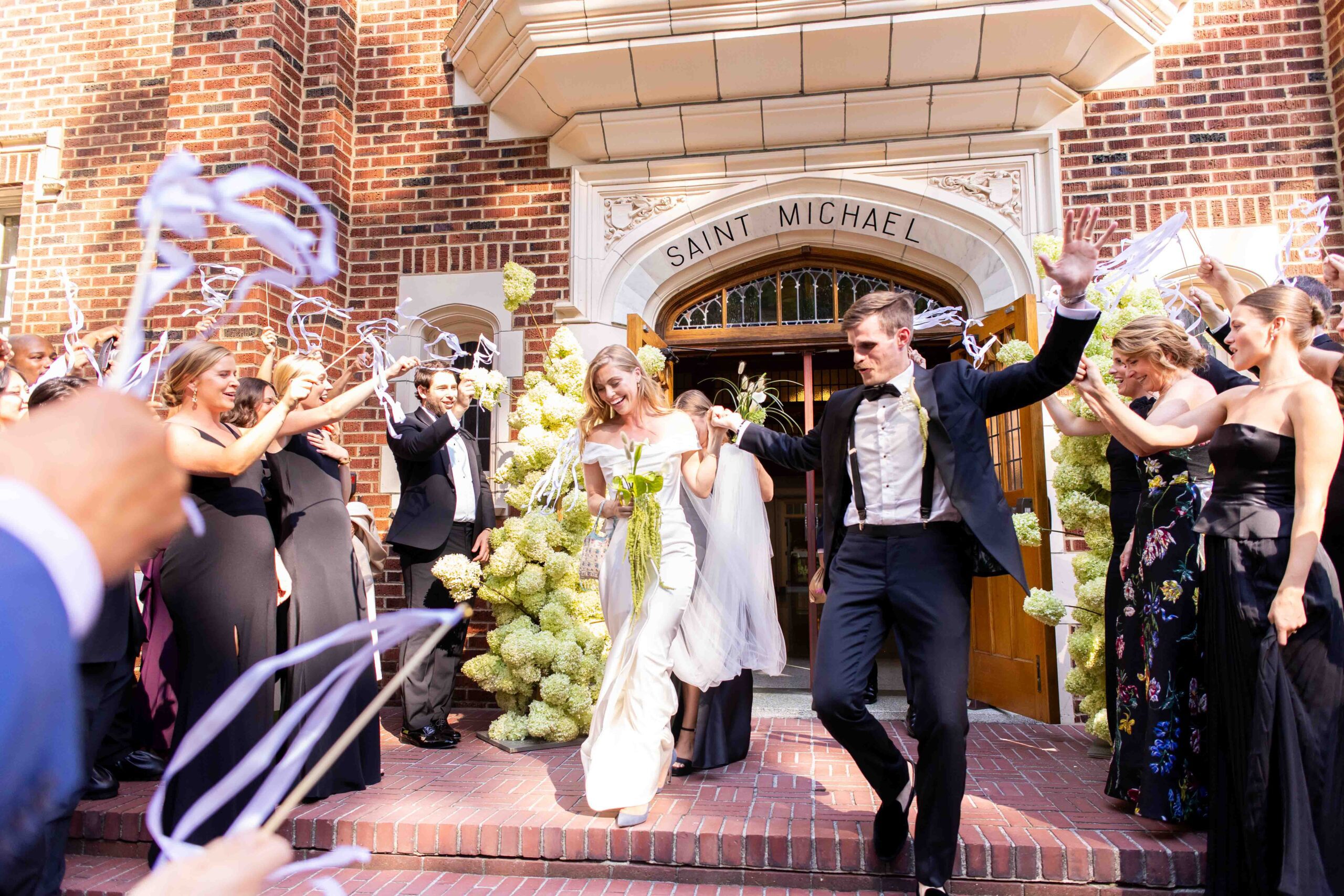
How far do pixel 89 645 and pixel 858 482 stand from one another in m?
2.92

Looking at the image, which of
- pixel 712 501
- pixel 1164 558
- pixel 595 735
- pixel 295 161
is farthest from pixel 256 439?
pixel 295 161

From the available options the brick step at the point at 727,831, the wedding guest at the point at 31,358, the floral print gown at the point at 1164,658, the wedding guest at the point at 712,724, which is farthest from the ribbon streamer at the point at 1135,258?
the wedding guest at the point at 31,358

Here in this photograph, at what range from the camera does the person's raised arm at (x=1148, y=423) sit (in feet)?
10.5

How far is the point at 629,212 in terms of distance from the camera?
6.61 m

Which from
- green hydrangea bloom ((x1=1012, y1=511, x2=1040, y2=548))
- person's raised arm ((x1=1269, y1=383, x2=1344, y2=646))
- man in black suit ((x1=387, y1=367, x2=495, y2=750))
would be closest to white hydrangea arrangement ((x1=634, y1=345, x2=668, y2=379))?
man in black suit ((x1=387, y1=367, x2=495, y2=750))

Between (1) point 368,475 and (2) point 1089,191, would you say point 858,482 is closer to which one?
(2) point 1089,191

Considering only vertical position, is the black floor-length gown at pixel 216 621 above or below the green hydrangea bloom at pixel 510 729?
above

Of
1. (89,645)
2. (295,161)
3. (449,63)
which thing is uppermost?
(449,63)

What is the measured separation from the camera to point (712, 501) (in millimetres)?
4699

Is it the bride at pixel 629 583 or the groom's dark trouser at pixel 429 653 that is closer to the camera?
the bride at pixel 629 583

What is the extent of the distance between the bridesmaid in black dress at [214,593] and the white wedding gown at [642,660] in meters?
1.34

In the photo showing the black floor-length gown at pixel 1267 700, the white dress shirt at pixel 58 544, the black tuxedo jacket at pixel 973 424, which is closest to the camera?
the white dress shirt at pixel 58 544

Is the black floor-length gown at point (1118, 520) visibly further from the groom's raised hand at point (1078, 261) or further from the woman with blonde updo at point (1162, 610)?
the groom's raised hand at point (1078, 261)

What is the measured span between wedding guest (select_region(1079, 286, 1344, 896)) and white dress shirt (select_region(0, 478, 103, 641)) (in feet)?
10.2
